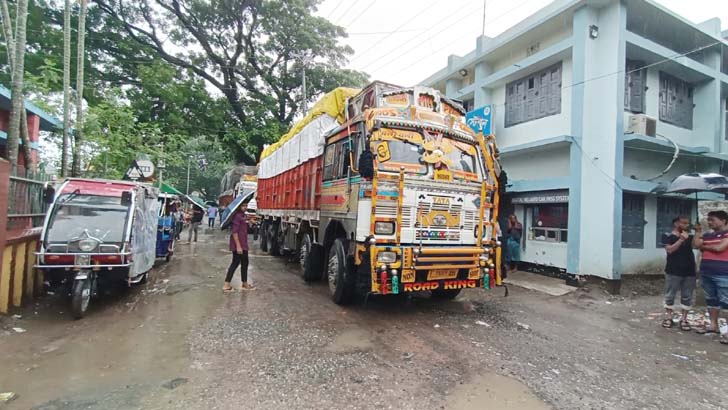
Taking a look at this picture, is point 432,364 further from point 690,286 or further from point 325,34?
point 325,34

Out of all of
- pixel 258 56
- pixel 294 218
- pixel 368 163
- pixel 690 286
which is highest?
pixel 258 56

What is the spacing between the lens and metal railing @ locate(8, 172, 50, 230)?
19.7ft

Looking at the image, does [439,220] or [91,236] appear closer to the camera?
[439,220]

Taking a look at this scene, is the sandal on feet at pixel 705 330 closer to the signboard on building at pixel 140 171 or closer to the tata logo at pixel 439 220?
the tata logo at pixel 439 220

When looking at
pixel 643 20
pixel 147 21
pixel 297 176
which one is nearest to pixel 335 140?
pixel 297 176

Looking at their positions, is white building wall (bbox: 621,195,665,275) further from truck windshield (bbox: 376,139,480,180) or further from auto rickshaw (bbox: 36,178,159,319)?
auto rickshaw (bbox: 36,178,159,319)

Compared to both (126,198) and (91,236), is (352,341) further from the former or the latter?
(126,198)

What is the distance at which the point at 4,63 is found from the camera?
13.2m

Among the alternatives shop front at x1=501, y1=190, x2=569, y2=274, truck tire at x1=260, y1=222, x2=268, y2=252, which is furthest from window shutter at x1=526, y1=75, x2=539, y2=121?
truck tire at x1=260, y1=222, x2=268, y2=252

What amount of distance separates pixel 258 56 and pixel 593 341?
2109 centimetres

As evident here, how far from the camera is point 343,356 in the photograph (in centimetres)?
415

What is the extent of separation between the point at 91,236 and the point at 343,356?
446cm

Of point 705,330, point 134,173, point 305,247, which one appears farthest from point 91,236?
point 705,330

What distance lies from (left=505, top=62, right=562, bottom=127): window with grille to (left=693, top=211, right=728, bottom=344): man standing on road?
5491 millimetres
